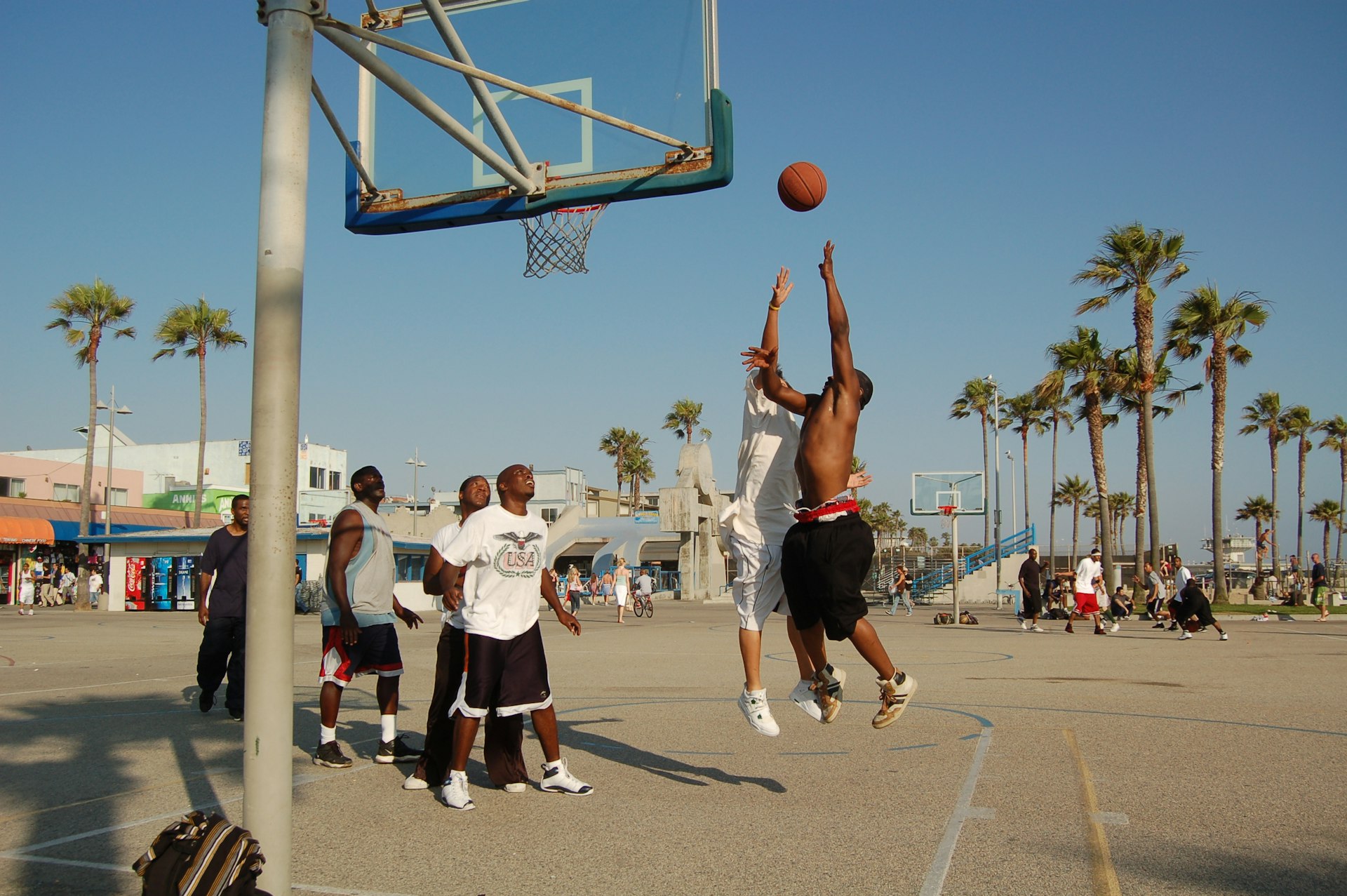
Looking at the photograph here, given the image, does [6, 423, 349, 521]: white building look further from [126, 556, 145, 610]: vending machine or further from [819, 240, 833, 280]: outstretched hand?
[819, 240, 833, 280]: outstretched hand

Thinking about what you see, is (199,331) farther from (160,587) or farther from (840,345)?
(840,345)

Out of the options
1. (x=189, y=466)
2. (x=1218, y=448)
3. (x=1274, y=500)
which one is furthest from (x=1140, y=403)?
(x=189, y=466)

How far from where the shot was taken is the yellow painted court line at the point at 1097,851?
3921 mm

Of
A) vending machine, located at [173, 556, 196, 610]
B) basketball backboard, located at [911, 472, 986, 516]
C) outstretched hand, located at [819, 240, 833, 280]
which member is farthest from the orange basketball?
vending machine, located at [173, 556, 196, 610]

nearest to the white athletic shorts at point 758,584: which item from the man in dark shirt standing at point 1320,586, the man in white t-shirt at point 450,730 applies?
the man in white t-shirt at point 450,730

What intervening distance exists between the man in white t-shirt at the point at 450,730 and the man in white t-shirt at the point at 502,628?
0.37 ft

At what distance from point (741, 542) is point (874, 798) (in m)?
1.61

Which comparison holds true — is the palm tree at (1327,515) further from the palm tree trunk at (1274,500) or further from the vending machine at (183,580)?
the vending machine at (183,580)

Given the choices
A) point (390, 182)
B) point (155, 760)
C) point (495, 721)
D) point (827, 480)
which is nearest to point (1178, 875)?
point (827, 480)

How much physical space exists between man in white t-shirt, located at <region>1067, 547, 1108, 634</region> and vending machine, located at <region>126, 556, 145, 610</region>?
30.9m

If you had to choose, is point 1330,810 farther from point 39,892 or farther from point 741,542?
point 39,892

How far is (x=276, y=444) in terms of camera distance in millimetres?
3664

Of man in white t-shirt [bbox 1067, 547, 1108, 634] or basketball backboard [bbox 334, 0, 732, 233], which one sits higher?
basketball backboard [bbox 334, 0, 732, 233]

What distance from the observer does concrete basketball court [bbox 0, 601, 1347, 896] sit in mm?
4168
